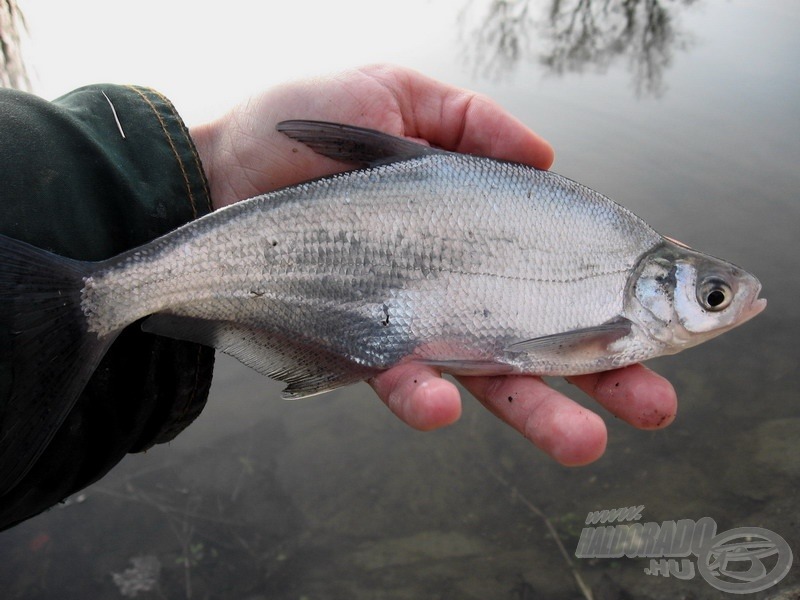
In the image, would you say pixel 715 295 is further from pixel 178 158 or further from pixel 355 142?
pixel 178 158

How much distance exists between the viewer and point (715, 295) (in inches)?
97.3

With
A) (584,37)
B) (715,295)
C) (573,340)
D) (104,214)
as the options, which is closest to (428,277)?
(573,340)

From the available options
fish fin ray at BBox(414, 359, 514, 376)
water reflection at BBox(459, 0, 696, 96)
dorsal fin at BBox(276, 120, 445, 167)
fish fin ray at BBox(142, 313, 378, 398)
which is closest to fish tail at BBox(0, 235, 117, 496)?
fish fin ray at BBox(142, 313, 378, 398)

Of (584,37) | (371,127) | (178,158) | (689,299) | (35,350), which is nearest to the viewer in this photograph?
(35,350)

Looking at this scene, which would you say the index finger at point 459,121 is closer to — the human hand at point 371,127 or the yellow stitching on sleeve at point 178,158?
the human hand at point 371,127

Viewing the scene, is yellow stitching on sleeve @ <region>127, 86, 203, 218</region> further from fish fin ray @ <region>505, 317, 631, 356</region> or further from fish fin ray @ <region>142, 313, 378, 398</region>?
fish fin ray @ <region>505, 317, 631, 356</region>

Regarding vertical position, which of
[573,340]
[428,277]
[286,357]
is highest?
[428,277]

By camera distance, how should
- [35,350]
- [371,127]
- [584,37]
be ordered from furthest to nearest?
[584,37] < [371,127] < [35,350]

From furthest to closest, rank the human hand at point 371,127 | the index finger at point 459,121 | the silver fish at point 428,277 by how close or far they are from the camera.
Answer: the index finger at point 459,121 → the human hand at point 371,127 → the silver fish at point 428,277

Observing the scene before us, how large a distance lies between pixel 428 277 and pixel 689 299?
3.57 feet

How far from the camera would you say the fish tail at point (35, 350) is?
75.0 inches

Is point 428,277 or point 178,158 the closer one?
point 428,277

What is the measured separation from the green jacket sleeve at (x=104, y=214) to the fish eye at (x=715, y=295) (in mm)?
2166

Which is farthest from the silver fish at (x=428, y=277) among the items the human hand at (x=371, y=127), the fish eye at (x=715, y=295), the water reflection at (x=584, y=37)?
the water reflection at (x=584, y=37)
